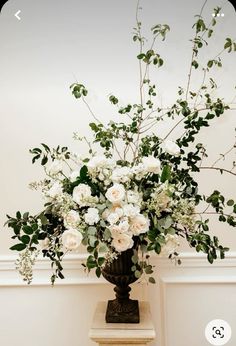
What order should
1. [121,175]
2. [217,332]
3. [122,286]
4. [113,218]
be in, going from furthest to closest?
[217,332], [122,286], [121,175], [113,218]

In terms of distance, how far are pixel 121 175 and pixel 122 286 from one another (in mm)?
471

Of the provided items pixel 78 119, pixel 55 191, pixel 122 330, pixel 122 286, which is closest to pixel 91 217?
pixel 55 191

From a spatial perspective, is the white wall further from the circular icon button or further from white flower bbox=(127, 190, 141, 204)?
white flower bbox=(127, 190, 141, 204)

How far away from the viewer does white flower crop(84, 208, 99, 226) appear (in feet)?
3.76

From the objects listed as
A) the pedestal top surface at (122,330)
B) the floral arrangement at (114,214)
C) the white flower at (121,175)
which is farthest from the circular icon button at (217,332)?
the white flower at (121,175)

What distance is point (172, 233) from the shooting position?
1200 mm

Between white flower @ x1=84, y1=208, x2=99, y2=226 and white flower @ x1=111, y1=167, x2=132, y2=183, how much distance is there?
0.15m

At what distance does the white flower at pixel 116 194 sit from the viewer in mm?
1163

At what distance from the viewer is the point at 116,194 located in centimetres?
117

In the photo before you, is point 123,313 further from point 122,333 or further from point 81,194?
point 81,194

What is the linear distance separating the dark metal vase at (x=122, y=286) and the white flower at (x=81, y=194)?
278mm

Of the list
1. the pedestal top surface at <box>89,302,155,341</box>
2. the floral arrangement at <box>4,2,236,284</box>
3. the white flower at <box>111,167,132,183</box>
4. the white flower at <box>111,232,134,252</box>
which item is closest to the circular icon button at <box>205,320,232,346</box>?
the pedestal top surface at <box>89,302,155,341</box>

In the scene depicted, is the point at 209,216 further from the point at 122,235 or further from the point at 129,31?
the point at 129,31

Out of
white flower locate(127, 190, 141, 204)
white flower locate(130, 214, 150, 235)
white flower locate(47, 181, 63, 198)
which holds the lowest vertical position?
white flower locate(130, 214, 150, 235)
